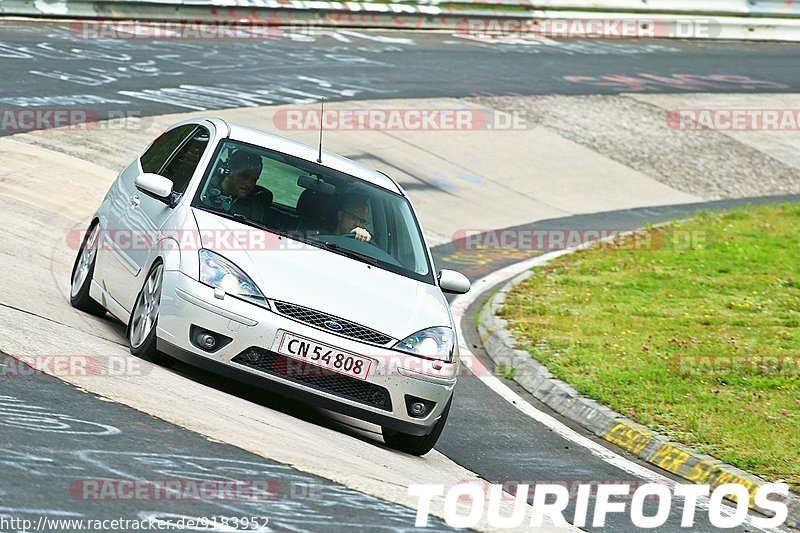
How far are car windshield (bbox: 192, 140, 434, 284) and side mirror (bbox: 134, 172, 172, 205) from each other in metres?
0.19

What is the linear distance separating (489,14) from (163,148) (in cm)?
2045

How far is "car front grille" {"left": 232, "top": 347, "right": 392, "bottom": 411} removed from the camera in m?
7.44

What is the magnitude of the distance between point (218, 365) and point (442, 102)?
15.0 metres

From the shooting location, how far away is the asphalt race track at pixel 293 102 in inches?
226

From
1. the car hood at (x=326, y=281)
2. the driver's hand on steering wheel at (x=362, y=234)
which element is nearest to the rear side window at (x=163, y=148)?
the car hood at (x=326, y=281)

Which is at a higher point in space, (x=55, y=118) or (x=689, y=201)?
(x=55, y=118)

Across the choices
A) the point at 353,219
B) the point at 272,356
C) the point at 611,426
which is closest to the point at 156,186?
the point at 353,219

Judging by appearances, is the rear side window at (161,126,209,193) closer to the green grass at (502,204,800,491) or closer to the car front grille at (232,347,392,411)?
the car front grille at (232,347,392,411)

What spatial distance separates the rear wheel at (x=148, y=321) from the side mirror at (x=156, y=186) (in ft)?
1.81

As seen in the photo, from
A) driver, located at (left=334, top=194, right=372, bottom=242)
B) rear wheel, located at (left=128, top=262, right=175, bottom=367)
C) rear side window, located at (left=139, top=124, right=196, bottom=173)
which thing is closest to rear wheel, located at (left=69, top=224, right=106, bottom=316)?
rear side window, located at (left=139, top=124, right=196, bottom=173)

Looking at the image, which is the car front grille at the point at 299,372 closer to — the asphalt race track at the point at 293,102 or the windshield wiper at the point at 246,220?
the asphalt race track at the point at 293,102

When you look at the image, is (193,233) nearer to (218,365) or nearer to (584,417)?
(218,365)

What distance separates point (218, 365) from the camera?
24.7 feet

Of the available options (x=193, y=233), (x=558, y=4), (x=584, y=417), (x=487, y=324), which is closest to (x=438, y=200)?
(x=487, y=324)
